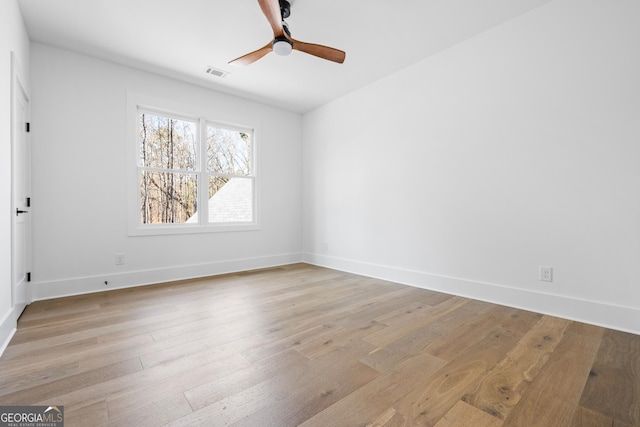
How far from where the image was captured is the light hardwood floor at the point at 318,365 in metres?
1.28

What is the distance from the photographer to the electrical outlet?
248 centimetres

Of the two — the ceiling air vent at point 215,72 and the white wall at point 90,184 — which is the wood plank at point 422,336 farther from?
the ceiling air vent at point 215,72

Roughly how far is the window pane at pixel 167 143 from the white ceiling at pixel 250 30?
0.61m

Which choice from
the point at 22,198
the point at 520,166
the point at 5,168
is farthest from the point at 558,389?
the point at 22,198

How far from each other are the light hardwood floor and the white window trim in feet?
3.74

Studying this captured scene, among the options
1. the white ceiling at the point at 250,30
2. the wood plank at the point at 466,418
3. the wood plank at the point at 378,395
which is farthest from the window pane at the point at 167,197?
the wood plank at the point at 466,418

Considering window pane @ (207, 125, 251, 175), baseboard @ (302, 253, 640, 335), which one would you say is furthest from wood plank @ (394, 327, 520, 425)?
window pane @ (207, 125, 251, 175)

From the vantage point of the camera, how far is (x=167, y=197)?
386cm

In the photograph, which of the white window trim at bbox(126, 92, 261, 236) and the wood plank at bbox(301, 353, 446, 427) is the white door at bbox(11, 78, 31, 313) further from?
the wood plank at bbox(301, 353, 446, 427)

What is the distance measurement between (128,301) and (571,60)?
4484 mm

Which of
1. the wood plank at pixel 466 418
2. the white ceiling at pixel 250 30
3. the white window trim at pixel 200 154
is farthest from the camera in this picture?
the white window trim at pixel 200 154

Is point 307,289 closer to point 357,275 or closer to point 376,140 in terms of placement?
point 357,275

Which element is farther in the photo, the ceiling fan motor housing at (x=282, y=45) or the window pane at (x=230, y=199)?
the window pane at (x=230, y=199)

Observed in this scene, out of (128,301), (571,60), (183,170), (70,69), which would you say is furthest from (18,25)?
(571,60)
